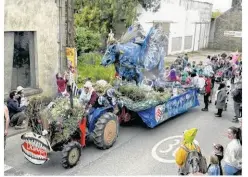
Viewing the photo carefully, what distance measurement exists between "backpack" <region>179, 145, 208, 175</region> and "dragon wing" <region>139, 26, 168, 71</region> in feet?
17.2

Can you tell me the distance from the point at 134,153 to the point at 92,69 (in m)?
7.77

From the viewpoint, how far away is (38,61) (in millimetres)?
10945

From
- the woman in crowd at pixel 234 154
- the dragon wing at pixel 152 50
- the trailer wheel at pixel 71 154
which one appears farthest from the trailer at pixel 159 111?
the woman in crowd at pixel 234 154

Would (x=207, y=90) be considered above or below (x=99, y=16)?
below

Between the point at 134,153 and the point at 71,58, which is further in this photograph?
the point at 71,58

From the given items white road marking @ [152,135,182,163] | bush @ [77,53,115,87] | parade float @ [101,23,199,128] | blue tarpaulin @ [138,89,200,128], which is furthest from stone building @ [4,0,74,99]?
white road marking @ [152,135,182,163]

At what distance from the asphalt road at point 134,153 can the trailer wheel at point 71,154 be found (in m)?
0.14

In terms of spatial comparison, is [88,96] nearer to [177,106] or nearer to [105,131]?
[105,131]

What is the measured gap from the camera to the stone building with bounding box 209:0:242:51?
93.2ft

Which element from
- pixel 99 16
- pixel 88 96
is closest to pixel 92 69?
pixel 99 16

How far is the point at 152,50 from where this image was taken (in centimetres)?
1109

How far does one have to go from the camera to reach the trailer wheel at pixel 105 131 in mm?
7879

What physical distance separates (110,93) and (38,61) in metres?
3.25
